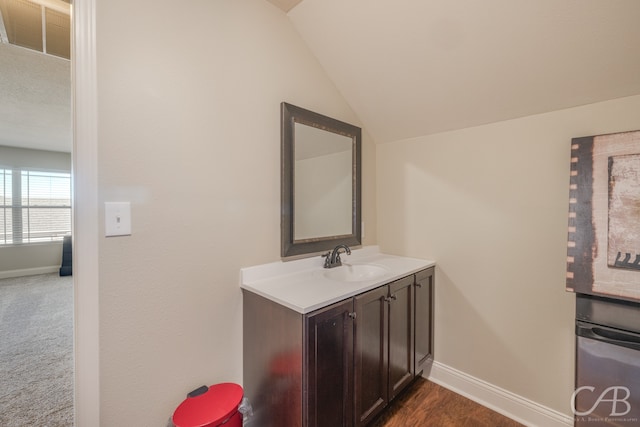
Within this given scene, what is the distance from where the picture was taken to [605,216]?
1308mm

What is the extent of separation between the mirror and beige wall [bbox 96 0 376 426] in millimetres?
80

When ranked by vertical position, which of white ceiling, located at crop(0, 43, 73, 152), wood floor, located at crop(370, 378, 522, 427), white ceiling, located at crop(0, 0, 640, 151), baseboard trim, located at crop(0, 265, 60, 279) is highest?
white ceiling, located at crop(0, 43, 73, 152)

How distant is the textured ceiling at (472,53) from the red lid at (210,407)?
2086 millimetres

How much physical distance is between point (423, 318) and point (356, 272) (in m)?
0.59

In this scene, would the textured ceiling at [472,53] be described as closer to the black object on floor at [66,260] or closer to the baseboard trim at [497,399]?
the baseboard trim at [497,399]

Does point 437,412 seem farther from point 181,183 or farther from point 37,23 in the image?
point 37,23

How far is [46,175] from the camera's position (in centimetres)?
520

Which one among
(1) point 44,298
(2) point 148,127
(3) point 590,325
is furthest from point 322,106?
(1) point 44,298

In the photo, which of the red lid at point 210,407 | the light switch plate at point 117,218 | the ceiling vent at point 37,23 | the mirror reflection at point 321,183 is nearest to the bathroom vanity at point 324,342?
the red lid at point 210,407

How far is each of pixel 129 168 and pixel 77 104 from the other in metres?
0.28

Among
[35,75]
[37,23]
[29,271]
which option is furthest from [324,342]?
[29,271]

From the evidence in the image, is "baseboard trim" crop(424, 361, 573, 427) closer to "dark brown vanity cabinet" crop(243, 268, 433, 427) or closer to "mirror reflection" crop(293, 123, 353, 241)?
"dark brown vanity cabinet" crop(243, 268, 433, 427)

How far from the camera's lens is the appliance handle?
1.19 meters

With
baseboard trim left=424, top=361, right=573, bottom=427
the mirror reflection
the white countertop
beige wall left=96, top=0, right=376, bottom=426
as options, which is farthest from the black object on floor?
baseboard trim left=424, top=361, right=573, bottom=427
